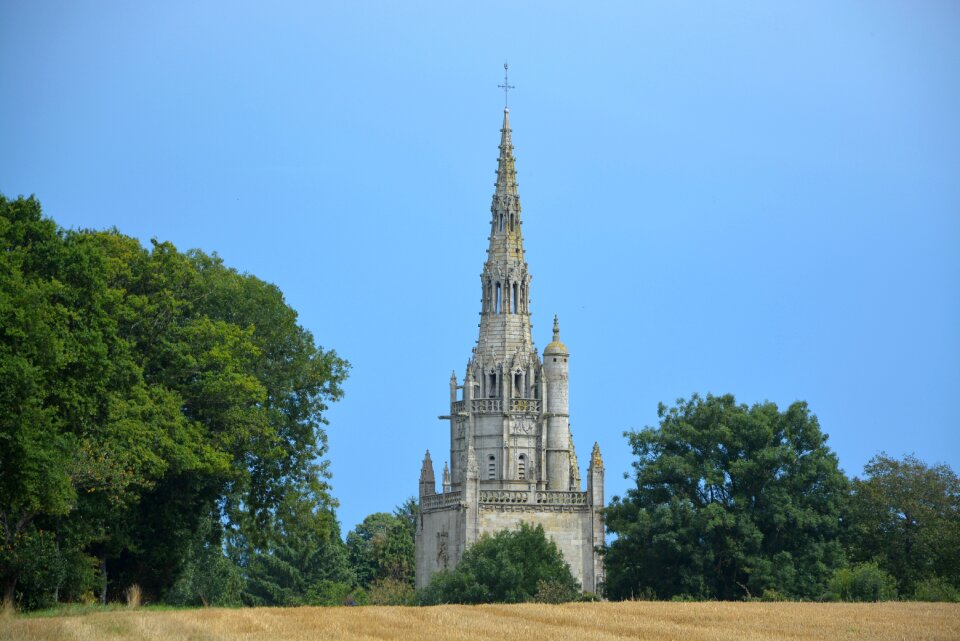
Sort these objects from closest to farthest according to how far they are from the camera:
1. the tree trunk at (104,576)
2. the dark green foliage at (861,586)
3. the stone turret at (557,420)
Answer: the tree trunk at (104,576), the dark green foliage at (861,586), the stone turret at (557,420)

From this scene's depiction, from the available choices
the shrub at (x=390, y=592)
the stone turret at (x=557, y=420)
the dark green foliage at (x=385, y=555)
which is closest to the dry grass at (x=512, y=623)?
the shrub at (x=390, y=592)

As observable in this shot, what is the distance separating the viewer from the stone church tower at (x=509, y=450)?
117 meters

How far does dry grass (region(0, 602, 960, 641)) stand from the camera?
138 ft

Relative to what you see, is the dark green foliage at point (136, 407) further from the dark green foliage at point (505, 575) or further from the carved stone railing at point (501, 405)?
the carved stone railing at point (501, 405)

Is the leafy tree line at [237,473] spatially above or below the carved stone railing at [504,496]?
below

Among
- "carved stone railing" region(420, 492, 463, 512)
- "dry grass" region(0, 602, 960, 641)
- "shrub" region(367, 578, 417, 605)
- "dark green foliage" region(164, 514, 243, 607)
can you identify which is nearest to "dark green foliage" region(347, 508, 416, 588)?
"shrub" region(367, 578, 417, 605)

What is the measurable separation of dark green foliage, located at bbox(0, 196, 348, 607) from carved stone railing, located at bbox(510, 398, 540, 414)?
4639 centimetres

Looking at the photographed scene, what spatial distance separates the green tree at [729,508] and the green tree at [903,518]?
2.29 meters

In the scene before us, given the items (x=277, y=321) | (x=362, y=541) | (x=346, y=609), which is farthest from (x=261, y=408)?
(x=362, y=541)

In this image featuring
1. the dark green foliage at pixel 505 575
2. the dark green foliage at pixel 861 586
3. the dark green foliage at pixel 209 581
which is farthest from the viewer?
the dark green foliage at pixel 209 581

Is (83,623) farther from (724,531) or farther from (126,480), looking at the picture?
(724,531)

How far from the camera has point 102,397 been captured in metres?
54.2

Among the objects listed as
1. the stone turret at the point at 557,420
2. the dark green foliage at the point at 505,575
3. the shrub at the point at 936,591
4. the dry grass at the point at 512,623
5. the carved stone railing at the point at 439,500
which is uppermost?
the stone turret at the point at 557,420

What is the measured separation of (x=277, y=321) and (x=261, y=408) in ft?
19.1
